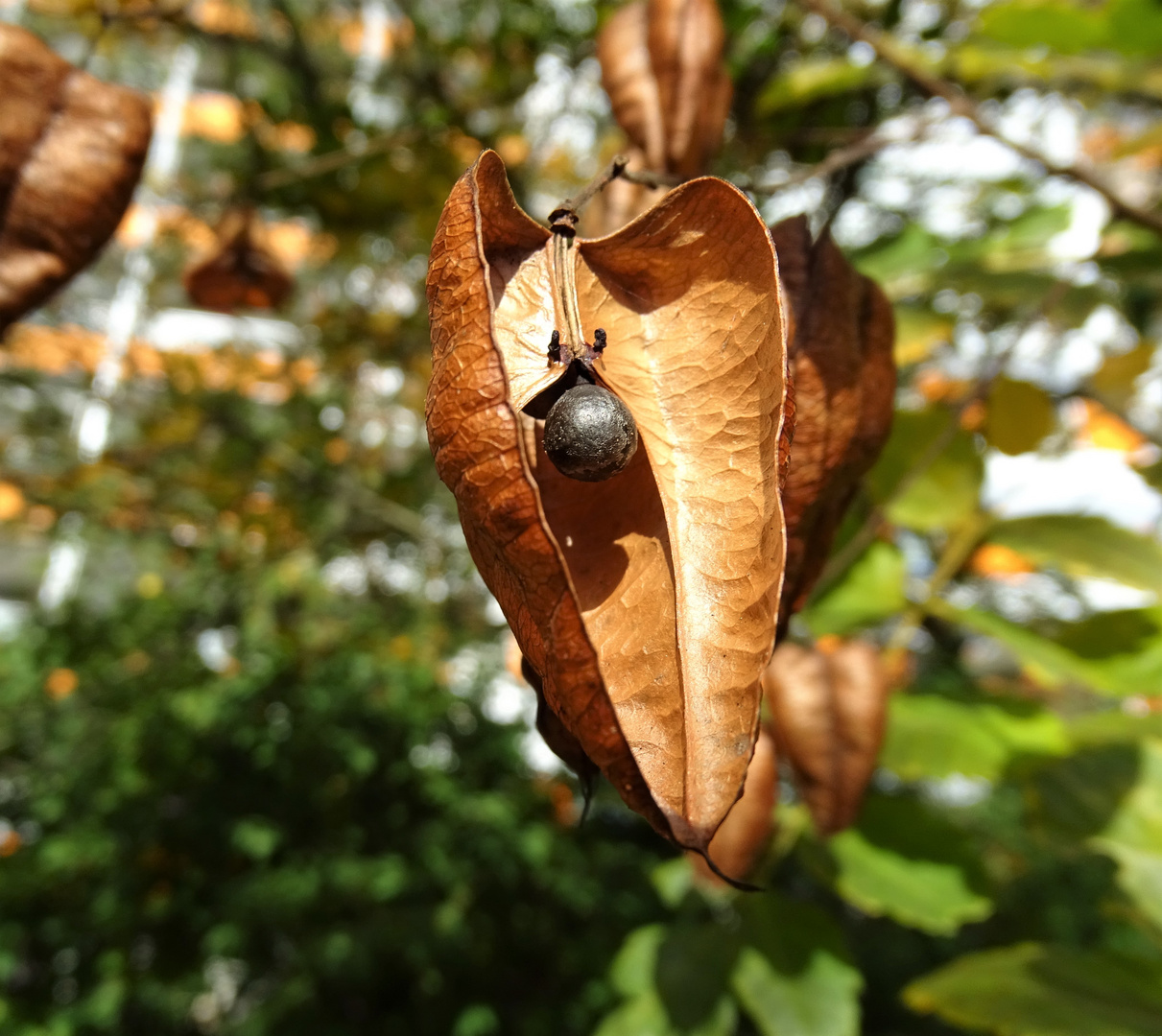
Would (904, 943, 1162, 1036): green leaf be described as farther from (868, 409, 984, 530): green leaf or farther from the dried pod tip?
the dried pod tip

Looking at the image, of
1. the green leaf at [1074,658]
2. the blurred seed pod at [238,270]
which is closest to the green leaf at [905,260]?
the green leaf at [1074,658]

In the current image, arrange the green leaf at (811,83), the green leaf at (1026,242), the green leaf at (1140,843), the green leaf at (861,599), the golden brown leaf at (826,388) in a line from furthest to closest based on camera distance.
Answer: the green leaf at (811,83)
the green leaf at (1026,242)
the green leaf at (861,599)
the green leaf at (1140,843)
the golden brown leaf at (826,388)

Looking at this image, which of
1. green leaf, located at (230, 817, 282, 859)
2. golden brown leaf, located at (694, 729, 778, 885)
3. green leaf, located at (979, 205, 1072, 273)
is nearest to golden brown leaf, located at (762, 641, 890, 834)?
golden brown leaf, located at (694, 729, 778, 885)

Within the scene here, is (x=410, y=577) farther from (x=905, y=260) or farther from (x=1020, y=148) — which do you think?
(x=1020, y=148)

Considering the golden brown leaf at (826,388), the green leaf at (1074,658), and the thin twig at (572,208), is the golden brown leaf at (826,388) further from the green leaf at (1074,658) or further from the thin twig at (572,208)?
the green leaf at (1074,658)

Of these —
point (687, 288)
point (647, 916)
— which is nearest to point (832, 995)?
point (687, 288)

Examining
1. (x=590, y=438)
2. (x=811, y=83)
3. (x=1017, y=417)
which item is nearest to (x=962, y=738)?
(x=1017, y=417)
